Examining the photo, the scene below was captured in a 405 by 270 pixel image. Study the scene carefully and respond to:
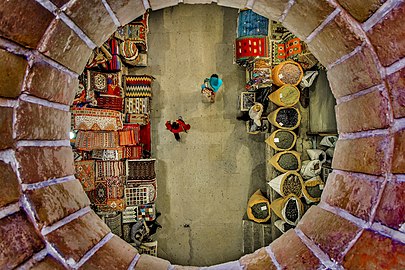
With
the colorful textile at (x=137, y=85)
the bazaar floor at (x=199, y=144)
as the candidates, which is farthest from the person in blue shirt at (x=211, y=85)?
the colorful textile at (x=137, y=85)

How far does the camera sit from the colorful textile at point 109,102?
15.1 ft

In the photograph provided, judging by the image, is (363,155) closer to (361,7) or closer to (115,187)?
(361,7)

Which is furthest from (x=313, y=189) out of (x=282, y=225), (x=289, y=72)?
(x=289, y=72)

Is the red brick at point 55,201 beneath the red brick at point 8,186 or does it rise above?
beneath

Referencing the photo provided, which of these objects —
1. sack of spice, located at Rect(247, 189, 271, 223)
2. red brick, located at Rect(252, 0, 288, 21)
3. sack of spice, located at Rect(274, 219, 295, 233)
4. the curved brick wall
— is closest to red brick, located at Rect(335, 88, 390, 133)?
the curved brick wall

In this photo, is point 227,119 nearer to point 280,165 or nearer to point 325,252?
point 280,165

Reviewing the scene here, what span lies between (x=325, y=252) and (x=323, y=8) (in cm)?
76

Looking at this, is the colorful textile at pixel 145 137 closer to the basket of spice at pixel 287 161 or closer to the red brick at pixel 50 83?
the basket of spice at pixel 287 161

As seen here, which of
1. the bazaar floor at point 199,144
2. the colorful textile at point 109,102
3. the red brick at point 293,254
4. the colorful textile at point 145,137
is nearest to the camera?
the red brick at point 293,254

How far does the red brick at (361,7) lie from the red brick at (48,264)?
3.69ft

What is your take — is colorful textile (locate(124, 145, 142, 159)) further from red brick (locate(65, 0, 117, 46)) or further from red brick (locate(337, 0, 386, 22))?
red brick (locate(337, 0, 386, 22))

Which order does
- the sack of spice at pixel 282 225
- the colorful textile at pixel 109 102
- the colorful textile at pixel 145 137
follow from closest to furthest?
the sack of spice at pixel 282 225, the colorful textile at pixel 109 102, the colorful textile at pixel 145 137

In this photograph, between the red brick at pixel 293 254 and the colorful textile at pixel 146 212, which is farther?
the colorful textile at pixel 146 212

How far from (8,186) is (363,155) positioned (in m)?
1.04
